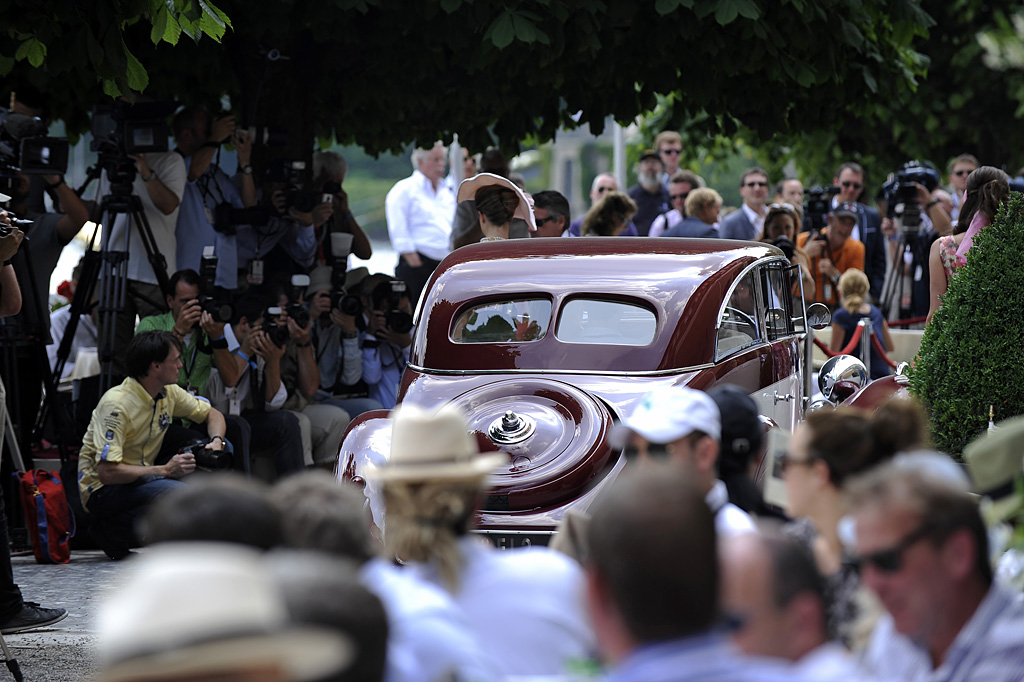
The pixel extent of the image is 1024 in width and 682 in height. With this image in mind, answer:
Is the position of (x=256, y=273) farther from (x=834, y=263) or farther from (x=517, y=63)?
(x=834, y=263)

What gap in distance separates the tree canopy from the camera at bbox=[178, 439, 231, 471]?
7.85 ft

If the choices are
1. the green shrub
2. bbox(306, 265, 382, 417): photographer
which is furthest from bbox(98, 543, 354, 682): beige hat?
bbox(306, 265, 382, 417): photographer

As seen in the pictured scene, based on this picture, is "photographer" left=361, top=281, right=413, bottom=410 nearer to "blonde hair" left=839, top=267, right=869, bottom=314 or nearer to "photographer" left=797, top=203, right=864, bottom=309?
"blonde hair" left=839, top=267, right=869, bottom=314

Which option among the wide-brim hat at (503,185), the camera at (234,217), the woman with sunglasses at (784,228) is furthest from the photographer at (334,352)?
the woman with sunglasses at (784,228)

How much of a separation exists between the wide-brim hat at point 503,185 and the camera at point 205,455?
246 centimetres

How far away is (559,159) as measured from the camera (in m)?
70.4

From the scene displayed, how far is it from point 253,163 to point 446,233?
9.75 ft

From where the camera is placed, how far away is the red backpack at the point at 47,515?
7.56 metres

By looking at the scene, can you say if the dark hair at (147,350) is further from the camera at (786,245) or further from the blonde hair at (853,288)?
the blonde hair at (853,288)

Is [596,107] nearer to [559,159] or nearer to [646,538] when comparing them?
[646,538]

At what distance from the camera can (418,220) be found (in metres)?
13.2

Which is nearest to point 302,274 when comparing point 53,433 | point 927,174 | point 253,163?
point 253,163

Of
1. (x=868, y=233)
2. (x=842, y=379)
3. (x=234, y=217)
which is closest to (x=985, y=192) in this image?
(x=842, y=379)

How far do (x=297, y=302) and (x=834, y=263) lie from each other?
18.6 feet
